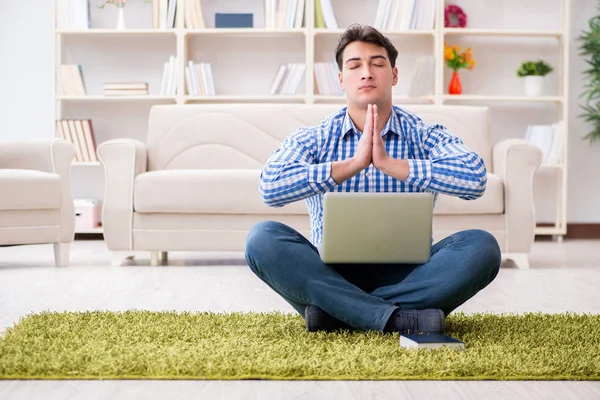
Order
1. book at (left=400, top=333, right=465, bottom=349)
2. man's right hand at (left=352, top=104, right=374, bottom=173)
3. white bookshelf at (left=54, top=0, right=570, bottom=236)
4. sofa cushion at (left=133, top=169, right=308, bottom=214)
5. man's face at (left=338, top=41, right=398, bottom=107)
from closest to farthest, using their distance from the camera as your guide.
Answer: book at (left=400, top=333, right=465, bottom=349), man's right hand at (left=352, top=104, right=374, bottom=173), man's face at (left=338, top=41, right=398, bottom=107), sofa cushion at (left=133, top=169, right=308, bottom=214), white bookshelf at (left=54, top=0, right=570, bottom=236)

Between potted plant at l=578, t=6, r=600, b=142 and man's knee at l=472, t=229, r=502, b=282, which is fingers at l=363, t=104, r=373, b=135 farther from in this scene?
potted plant at l=578, t=6, r=600, b=142

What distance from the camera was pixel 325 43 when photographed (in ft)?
18.4

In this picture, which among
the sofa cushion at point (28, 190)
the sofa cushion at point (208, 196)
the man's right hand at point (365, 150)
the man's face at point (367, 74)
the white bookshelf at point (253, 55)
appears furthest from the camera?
the white bookshelf at point (253, 55)

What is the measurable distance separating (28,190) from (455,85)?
2.82 m

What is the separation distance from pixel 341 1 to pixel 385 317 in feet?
13.0

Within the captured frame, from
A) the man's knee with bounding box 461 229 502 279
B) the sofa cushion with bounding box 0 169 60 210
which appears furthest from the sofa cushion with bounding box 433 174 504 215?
the man's knee with bounding box 461 229 502 279

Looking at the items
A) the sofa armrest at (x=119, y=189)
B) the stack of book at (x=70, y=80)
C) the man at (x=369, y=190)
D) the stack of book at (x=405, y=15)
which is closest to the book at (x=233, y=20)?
the stack of book at (x=405, y=15)

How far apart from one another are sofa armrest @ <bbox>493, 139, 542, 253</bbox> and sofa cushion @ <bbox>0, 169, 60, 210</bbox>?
6.53 feet

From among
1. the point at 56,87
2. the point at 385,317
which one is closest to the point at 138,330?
the point at 385,317

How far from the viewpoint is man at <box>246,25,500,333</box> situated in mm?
1913

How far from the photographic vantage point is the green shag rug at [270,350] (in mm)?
1589

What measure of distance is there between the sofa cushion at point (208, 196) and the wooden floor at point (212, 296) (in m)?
0.26

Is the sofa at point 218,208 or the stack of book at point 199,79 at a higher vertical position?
the stack of book at point 199,79

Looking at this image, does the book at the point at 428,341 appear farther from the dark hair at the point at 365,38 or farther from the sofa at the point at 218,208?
the sofa at the point at 218,208
